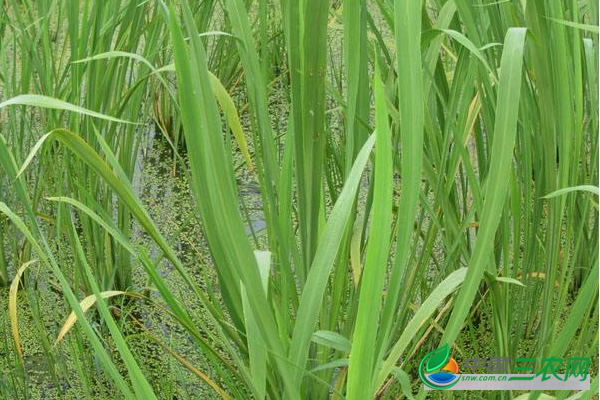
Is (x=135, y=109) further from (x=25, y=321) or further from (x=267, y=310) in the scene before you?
(x=267, y=310)

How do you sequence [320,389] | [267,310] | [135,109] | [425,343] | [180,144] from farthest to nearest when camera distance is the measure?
[180,144], [135,109], [425,343], [320,389], [267,310]

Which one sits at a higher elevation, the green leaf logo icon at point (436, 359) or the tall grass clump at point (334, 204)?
the tall grass clump at point (334, 204)

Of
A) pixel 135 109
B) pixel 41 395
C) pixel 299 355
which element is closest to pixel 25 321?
pixel 41 395

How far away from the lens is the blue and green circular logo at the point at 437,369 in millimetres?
747

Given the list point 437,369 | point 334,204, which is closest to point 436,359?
point 437,369

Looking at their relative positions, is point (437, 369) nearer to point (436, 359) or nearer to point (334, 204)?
point (436, 359)

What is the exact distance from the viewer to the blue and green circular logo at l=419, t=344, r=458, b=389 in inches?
29.4

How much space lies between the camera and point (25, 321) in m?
1.30

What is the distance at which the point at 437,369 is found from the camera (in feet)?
2.55

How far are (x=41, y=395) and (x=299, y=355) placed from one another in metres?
0.62

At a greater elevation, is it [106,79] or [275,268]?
[106,79]

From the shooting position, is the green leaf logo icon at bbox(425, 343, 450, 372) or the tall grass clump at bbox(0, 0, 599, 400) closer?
the tall grass clump at bbox(0, 0, 599, 400)

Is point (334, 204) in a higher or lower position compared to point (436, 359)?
higher

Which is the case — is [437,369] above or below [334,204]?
below
